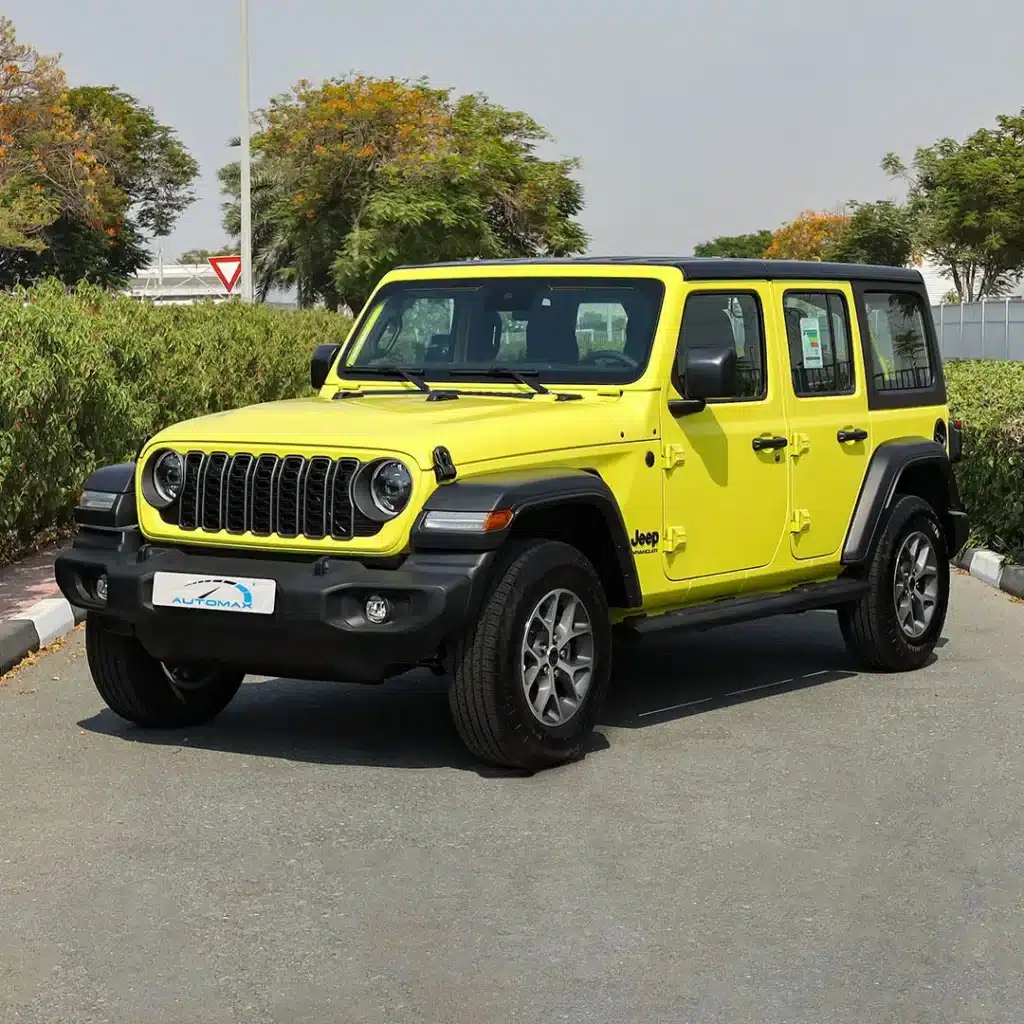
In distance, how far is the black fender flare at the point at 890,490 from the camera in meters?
9.69

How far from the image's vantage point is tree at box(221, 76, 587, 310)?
58438mm

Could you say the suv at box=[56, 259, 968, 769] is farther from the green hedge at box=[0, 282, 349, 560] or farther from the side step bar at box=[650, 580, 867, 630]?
the green hedge at box=[0, 282, 349, 560]

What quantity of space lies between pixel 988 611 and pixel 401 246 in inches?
1851

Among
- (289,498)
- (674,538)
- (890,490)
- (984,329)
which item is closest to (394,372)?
(674,538)

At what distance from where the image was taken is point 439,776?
7562 millimetres

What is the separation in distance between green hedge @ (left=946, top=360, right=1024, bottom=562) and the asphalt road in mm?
4911

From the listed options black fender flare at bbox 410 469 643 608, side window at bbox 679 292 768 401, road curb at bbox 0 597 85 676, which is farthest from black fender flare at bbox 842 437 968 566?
road curb at bbox 0 597 85 676

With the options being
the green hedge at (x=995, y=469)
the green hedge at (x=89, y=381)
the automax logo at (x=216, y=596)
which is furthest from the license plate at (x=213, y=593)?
the green hedge at (x=995, y=469)

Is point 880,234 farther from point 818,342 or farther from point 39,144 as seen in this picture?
point 818,342

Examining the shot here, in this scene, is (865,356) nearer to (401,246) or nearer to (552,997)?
(552,997)

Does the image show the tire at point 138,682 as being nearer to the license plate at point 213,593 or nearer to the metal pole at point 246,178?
the license plate at point 213,593

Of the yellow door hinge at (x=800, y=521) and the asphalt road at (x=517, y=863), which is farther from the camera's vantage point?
the yellow door hinge at (x=800, y=521)

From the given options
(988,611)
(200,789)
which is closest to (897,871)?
(200,789)

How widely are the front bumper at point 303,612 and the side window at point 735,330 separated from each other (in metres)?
1.94
